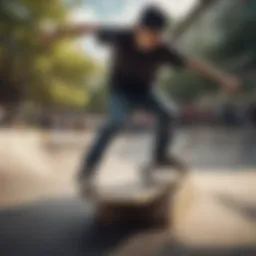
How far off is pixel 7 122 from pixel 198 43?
276 mm

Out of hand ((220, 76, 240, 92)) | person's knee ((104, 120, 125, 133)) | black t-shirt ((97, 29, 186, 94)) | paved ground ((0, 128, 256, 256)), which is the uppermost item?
black t-shirt ((97, 29, 186, 94))

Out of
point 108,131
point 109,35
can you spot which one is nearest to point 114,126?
point 108,131

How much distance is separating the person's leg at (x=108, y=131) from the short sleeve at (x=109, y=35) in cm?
7

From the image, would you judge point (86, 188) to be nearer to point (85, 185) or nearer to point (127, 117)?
point (85, 185)

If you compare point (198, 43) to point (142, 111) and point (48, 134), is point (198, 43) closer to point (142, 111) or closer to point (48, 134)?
point (142, 111)

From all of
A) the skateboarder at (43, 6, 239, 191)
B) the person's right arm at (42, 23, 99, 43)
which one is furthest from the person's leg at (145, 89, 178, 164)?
the person's right arm at (42, 23, 99, 43)

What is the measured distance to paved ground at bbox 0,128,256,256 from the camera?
2.63 feet

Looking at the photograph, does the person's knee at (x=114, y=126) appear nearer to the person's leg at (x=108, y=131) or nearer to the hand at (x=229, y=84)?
the person's leg at (x=108, y=131)

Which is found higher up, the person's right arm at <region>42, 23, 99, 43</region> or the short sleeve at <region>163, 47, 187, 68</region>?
the person's right arm at <region>42, 23, 99, 43</region>

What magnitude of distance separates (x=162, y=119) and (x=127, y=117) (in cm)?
5

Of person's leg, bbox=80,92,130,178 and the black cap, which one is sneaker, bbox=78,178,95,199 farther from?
the black cap

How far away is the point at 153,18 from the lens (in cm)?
77

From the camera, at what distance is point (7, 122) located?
80cm

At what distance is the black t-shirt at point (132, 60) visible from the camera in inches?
30.1
